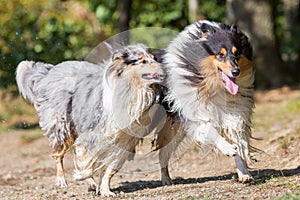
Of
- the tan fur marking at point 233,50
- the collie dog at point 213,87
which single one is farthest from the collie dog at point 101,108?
the tan fur marking at point 233,50

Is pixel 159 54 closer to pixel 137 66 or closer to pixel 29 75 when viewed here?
pixel 137 66

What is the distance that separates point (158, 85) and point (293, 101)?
27.3ft

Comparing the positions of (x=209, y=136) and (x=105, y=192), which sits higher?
(x=209, y=136)

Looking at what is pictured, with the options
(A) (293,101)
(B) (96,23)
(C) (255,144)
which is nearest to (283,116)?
(A) (293,101)

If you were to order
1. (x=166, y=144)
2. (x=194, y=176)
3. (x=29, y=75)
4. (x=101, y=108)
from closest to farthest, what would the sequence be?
(x=101, y=108)
(x=166, y=144)
(x=29, y=75)
(x=194, y=176)

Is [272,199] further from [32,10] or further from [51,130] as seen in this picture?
[32,10]

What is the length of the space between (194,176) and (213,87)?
7.14 ft

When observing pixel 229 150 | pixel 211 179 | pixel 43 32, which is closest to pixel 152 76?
pixel 229 150

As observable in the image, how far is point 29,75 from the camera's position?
897cm

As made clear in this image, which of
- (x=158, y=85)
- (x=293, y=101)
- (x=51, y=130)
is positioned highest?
(x=158, y=85)

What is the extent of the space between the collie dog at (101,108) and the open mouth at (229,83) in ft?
Result: 1.98

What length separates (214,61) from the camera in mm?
7070

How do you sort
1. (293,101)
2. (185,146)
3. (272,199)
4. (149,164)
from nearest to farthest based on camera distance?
(272,199) < (185,146) < (149,164) < (293,101)

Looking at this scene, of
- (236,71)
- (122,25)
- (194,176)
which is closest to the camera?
(236,71)
